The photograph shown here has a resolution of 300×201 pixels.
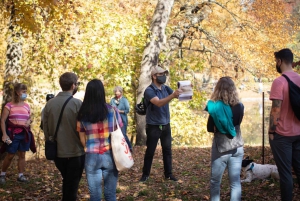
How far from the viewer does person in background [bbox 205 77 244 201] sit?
5219 mm

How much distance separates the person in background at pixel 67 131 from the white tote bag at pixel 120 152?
71 cm

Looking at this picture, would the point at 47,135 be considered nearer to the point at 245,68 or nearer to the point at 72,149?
the point at 72,149

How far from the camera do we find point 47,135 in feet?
17.2

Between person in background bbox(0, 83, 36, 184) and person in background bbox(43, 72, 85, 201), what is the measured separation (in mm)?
3019

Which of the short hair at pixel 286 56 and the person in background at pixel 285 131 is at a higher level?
the short hair at pixel 286 56

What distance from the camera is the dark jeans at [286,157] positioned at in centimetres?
487

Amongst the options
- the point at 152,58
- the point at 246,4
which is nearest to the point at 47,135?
the point at 152,58

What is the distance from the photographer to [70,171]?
5.24 m

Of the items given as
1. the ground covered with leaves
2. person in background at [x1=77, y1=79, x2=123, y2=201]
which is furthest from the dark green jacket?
the ground covered with leaves

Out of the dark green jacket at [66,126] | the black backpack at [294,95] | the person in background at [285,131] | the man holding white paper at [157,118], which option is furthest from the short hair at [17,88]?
the black backpack at [294,95]

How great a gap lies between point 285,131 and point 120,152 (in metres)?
1.92

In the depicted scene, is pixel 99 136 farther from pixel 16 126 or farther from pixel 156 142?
pixel 16 126

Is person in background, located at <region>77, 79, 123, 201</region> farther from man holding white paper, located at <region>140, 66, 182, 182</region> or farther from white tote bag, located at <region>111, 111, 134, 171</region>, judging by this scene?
man holding white paper, located at <region>140, 66, 182, 182</region>

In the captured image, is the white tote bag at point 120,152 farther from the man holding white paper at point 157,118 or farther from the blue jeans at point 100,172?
the man holding white paper at point 157,118
